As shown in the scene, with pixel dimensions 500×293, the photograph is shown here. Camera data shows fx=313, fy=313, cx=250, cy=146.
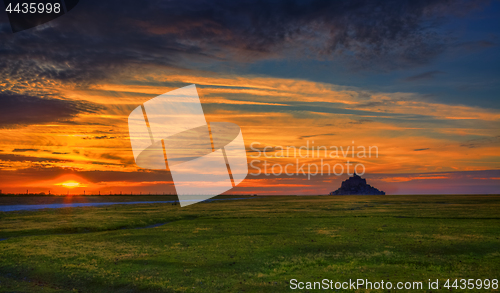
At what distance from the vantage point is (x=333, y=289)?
62.9ft

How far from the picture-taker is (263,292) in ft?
61.9

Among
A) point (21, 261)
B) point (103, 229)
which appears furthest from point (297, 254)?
point (103, 229)

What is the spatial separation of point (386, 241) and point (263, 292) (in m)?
22.0

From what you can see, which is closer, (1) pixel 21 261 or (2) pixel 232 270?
(2) pixel 232 270

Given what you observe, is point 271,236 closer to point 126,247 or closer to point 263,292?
point 126,247

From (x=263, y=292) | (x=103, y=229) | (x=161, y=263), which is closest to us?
(x=263, y=292)

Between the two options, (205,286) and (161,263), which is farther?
(161,263)

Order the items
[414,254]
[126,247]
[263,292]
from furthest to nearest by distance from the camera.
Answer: [126,247], [414,254], [263,292]

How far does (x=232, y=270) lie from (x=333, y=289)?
25.7ft

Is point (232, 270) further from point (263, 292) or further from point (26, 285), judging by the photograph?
point (26, 285)

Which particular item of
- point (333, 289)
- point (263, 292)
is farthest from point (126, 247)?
point (333, 289)

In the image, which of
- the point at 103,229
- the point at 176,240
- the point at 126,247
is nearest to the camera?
the point at 126,247

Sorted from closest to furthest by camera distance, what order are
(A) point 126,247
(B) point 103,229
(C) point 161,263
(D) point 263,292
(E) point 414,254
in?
(D) point 263,292
(C) point 161,263
(E) point 414,254
(A) point 126,247
(B) point 103,229

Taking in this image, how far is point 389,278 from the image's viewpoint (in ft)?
68.7
